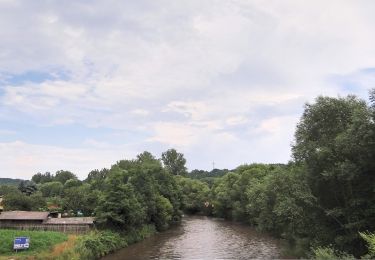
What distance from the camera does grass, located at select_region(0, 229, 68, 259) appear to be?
3925cm

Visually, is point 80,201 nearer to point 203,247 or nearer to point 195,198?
point 203,247

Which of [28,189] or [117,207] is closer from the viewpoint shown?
[117,207]

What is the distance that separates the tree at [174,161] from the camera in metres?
172

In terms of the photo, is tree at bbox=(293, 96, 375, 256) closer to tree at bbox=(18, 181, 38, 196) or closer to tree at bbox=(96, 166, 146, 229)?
tree at bbox=(96, 166, 146, 229)

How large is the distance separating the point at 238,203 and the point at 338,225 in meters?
62.2

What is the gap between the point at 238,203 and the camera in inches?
3812

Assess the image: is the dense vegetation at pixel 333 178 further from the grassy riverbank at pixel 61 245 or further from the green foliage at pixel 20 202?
the green foliage at pixel 20 202

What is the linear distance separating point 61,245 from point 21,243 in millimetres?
4623

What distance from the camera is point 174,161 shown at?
173 m

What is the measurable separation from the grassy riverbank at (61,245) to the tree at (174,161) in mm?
116006

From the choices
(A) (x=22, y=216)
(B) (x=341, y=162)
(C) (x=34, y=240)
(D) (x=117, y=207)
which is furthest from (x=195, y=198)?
(B) (x=341, y=162)

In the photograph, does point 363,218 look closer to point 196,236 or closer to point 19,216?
point 196,236

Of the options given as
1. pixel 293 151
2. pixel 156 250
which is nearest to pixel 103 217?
pixel 156 250

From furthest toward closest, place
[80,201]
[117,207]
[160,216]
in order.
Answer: [80,201] < [160,216] < [117,207]
